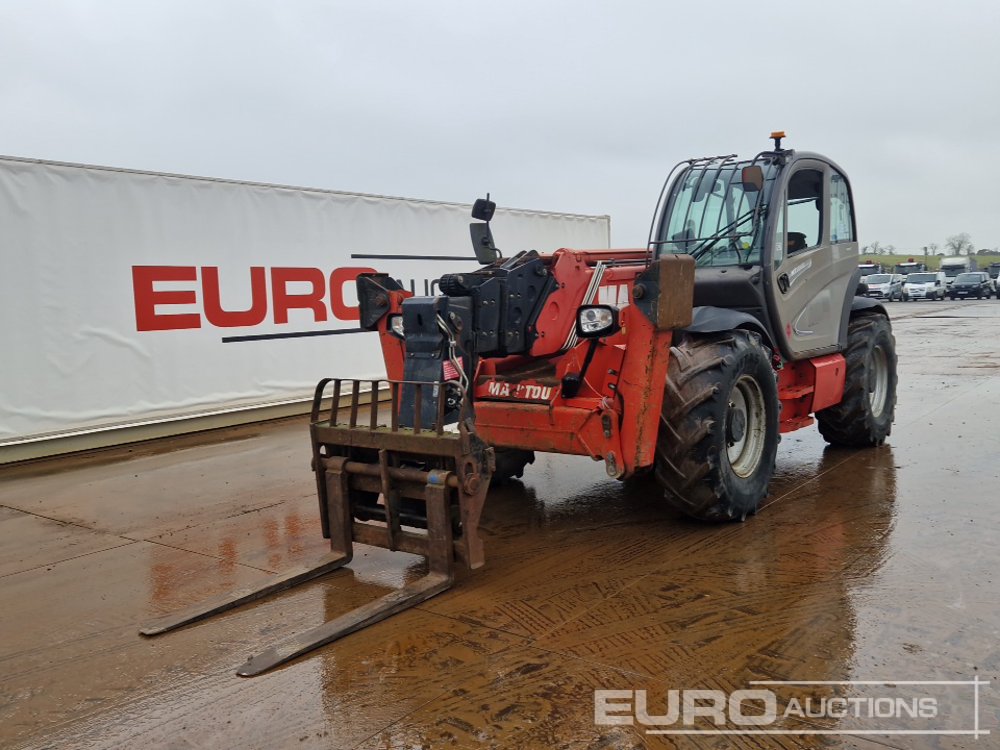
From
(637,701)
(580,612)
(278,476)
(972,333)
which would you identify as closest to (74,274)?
(278,476)

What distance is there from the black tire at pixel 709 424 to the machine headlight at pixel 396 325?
1.74 meters

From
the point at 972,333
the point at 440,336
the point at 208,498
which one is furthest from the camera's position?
the point at 972,333

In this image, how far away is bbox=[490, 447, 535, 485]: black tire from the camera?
6.36 m

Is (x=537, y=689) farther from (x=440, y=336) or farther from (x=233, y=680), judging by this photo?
(x=440, y=336)

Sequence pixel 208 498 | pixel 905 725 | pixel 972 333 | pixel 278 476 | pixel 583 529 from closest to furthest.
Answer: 1. pixel 905 725
2. pixel 583 529
3. pixel 208 498
4. pixel 278 476
5. pixel 972 333

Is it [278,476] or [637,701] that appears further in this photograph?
[278,476]

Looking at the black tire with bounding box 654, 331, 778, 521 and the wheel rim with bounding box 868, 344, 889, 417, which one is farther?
the wheel rim with bounding box 868, 344, 889, 417

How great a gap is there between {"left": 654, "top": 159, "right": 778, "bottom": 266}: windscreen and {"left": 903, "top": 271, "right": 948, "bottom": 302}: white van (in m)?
39.9

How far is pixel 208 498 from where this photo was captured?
682cm

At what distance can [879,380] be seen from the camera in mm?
7934

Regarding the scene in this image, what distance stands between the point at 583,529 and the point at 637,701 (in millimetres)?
2265

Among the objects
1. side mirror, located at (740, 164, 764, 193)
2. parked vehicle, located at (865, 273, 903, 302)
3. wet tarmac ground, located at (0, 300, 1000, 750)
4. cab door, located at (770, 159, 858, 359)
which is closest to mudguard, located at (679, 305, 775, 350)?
cab door, located at (770, 159, 858, 359)

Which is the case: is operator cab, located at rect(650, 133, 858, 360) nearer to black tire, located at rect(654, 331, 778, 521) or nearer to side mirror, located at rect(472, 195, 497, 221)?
black tire, located at rect(654, 331, 778, 521)

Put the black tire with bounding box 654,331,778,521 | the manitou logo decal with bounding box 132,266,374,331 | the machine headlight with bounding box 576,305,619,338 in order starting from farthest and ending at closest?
the manitou logo decal with bounding box 132,266,374,331
the black tire with bounding box 654,331,778,521
the machine headlight with bounding box 576,305,619,338
